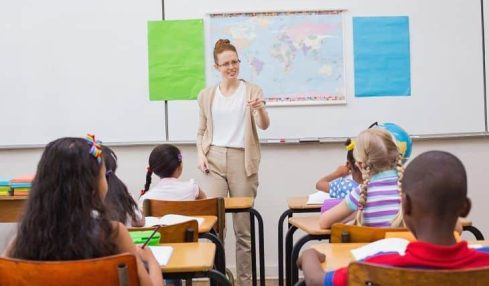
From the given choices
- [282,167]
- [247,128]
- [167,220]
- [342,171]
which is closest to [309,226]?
[167,220]

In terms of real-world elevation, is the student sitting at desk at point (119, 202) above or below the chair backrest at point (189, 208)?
above

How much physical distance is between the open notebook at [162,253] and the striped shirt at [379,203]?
0.80 m

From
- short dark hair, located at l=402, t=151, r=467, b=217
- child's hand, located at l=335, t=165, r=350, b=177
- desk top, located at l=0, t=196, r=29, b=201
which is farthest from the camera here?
desk top, located at l=0, t=196, r=29, b=201

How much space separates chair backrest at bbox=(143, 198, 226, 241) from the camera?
2955mm

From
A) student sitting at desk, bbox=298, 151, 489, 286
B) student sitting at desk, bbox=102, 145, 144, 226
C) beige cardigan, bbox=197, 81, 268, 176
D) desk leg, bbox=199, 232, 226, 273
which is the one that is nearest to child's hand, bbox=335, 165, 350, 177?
beige cardigan, bbox=197, 81, 268, 176

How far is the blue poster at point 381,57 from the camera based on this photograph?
4.67 meters

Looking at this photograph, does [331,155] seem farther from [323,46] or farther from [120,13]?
[120,13]

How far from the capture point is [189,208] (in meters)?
3.01

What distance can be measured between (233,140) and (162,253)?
2140 millimetres

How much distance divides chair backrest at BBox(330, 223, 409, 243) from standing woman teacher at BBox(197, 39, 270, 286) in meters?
1.82

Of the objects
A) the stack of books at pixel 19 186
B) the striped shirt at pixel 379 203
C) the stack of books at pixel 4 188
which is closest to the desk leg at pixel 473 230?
the striped shirt at pixel 379 203

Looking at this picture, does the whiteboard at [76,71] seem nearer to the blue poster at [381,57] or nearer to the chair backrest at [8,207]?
the chair backrest at [8,207]

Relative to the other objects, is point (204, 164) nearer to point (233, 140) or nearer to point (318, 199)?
point (233, 140)

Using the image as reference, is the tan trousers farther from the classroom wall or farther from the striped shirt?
the striped shirt
